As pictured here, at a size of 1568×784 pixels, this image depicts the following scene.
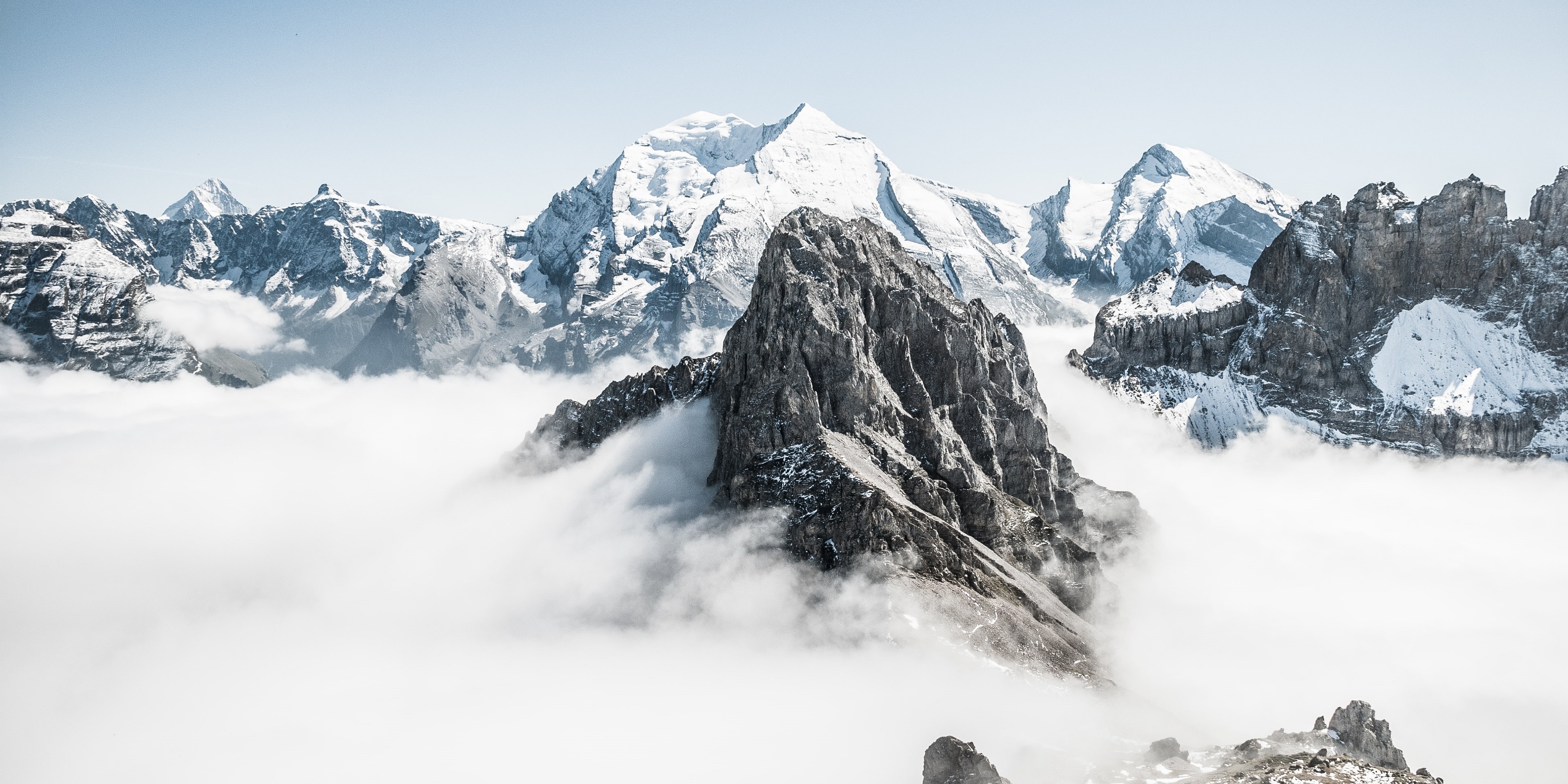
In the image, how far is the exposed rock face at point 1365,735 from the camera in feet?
463

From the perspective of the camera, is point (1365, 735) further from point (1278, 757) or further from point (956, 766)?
point (956, 766)

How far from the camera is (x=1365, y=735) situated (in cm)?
14125

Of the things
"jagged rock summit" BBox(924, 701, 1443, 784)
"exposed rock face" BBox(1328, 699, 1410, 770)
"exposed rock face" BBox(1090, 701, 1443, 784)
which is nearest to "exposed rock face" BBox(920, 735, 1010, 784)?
"jagged rock summit" BBox(924, 701, 1443, 784)

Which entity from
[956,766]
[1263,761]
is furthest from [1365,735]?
[956,766]

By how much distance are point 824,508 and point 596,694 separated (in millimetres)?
59314

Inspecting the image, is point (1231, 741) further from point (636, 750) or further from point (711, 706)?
point (636, 750)

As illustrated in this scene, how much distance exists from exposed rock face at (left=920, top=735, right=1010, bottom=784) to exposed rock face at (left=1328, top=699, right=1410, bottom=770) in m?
66.0

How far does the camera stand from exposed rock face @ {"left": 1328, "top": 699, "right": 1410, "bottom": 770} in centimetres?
14100

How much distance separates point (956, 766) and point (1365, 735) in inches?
2925

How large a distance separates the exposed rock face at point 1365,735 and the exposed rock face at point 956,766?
66.0m

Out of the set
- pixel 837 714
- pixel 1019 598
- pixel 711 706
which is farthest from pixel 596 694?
pixel 1019 598

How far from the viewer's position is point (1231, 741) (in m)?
187

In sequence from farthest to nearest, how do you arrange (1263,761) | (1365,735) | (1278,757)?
(1365,735) → (1263,761) → (1278,757)

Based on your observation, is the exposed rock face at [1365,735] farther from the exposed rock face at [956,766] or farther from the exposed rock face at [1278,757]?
the exposed rock face at [956,766]
